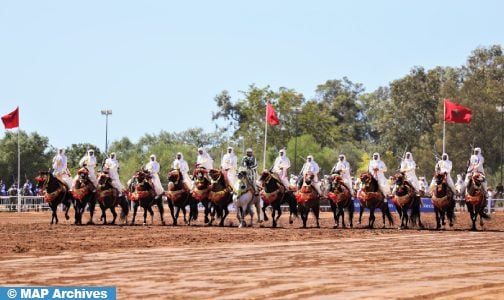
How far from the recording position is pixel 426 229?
37.9m

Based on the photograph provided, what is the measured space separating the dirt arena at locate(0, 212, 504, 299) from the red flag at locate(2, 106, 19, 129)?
27.6 metres

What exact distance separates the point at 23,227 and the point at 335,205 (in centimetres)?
1010


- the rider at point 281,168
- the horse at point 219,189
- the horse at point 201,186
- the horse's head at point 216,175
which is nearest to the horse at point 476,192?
the rider at point 281,168

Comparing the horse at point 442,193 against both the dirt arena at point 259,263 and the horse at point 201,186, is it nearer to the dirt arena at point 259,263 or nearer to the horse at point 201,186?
the dirt arena at point 259,263

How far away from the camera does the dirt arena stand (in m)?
16.2

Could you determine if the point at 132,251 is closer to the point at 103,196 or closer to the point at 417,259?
the point at 417,259

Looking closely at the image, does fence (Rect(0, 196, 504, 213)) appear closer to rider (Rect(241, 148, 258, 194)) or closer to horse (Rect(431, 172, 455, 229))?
horse (Rect(431, 172, 455, 229))

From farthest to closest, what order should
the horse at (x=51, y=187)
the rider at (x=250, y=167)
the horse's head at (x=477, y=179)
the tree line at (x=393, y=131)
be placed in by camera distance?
the tree line at (x=393, y=131), the horse at (x=51, y=187), the rider at (x=250, y=167), the horse's head at (x=477, y=179)

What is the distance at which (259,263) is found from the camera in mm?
20875

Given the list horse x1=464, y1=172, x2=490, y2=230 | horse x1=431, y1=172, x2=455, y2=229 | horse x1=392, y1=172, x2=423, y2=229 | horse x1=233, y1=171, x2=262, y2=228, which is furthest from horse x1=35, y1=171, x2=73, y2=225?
horse x1=464, y1=172, x2=490, y2=230

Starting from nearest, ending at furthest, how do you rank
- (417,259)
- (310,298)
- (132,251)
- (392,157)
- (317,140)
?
(310,298) < (417,259) < (132,251) < (392,157) < (317,140)

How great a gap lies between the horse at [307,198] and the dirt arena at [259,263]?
14.5 ft

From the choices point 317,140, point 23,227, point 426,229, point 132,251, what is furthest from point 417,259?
point 317,140

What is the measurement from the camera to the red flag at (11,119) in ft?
197
